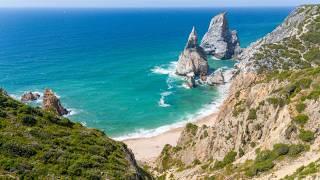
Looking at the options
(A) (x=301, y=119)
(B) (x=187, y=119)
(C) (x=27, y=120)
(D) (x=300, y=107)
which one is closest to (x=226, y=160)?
(D) (x=300, y=107)

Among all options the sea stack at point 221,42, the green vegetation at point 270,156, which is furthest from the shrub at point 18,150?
the sea stack at point 221,42

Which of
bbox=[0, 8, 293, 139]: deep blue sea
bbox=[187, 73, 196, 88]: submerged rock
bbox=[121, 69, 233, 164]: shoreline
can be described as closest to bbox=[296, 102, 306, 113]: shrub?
bbox=[121, 69, 233, 164]: shoreline

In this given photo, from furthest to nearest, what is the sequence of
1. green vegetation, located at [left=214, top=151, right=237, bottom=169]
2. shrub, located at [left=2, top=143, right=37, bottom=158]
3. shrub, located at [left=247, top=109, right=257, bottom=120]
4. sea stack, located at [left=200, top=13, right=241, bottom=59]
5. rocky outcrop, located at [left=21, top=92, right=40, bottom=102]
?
sea stack, located at [left=200, top=13, right=241, bottom=59]
rocky outcrop, located at [left=21, top=92, right=40, bottom=102]
shrub, located at [left=247, top=109, right=257, bottom=120]
green vegetation, located at [left=214, top=151, right=237, bottom=169]
shrub, located at [left=2, top=143, right=37, bottom=158]

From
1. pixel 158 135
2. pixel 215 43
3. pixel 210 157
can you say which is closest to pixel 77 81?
pixel 158 135

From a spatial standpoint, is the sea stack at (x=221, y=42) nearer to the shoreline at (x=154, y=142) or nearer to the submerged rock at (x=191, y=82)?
the submerged rock at (x=191, y=82)

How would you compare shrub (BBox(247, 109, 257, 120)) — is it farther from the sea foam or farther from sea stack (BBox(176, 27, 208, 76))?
sea stack (BBox(176, 27, 208, 76))

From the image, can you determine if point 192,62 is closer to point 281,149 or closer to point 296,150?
point 281,149
